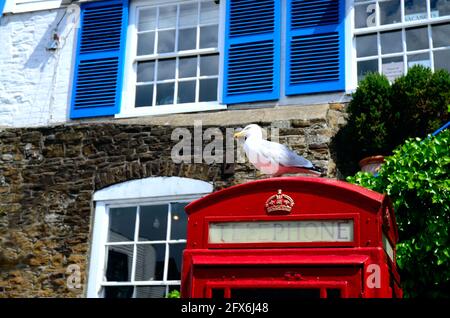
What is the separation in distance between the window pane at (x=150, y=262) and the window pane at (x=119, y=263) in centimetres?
12

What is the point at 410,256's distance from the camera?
6363 millimetres

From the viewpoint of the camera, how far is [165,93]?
986 centimetres

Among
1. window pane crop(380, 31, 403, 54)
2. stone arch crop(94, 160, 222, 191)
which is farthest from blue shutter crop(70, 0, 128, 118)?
window pane crop(380, 31, 403, 54)

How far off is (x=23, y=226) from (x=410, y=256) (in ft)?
17.3

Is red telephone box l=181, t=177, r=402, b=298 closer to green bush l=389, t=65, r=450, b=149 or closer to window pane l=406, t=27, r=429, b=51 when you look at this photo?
green bush l=389, t=65, r=450, b=149

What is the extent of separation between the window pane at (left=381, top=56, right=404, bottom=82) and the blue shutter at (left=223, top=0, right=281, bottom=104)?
1.35 m

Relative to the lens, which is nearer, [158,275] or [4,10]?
[158,275]

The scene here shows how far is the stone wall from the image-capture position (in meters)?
8.72

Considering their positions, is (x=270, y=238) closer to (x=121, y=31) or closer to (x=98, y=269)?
(x=98, y=269)

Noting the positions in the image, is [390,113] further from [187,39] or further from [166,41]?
[166,41]

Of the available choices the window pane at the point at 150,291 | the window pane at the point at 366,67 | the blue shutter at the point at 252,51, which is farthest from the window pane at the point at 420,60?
the window pane at the point at 150,291

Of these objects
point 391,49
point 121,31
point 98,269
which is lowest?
point 98,269
